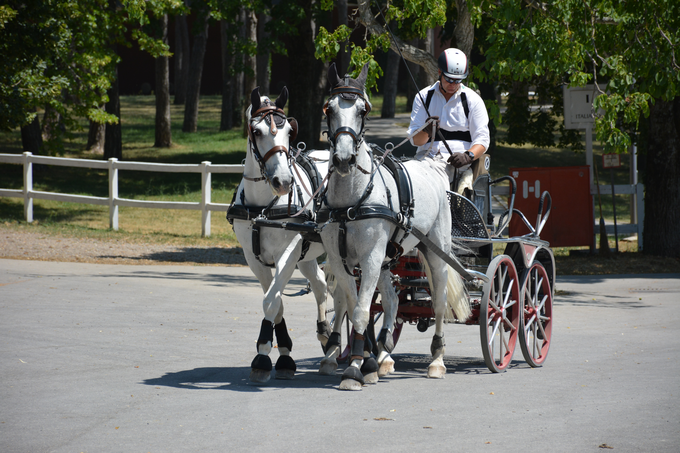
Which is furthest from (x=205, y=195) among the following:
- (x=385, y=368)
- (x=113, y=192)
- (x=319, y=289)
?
(x=385, y=368)

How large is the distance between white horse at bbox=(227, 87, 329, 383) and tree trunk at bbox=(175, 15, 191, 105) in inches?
1302

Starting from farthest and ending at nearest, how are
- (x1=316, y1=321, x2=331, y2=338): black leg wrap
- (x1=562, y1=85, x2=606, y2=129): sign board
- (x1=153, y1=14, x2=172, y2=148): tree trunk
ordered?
(x1=153, y1=14, x2=172, y2=148): tree trunk
(x1=562, y1=85, x2=606, y2=129): sign board
(x1=316, y1=321, x2=331, y2=338): black leg wrap

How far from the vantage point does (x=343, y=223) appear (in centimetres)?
629

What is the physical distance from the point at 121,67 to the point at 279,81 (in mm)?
9591

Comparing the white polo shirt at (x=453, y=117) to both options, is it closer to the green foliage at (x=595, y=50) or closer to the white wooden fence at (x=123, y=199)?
the green foliage at (x=595, y=50)

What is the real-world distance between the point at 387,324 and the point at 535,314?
1702 mm

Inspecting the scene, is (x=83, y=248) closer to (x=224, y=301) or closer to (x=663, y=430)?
(x=224, y=301)

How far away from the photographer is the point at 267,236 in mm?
6527

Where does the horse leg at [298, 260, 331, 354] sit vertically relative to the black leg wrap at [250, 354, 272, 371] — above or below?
above

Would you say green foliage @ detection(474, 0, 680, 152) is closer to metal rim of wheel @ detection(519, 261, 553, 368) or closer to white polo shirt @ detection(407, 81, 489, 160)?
white polo shirt @ detection(407, 81, 489, 160)

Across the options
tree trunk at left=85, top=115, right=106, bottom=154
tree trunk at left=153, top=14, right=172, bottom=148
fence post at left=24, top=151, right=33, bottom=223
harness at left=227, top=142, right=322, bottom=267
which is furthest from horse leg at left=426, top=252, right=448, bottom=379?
tree trunk at left=85, top=115, right=106, bottom=154

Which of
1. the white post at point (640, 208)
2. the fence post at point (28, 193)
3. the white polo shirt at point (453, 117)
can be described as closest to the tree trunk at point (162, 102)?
the fence post at point (28, 193)

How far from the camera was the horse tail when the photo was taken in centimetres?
730

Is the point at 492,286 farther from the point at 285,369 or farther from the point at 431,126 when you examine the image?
the point at 285,369
